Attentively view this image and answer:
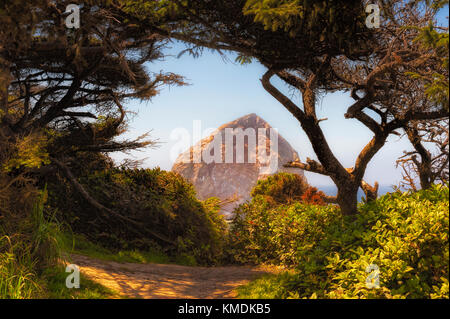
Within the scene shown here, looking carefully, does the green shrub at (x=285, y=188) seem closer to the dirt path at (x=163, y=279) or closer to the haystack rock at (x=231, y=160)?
the dirt path at (x=163, y=279)

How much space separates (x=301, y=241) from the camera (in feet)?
28.3

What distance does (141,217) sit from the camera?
10.2 metres

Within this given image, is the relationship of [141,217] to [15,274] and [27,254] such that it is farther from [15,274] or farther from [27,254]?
[15,274]

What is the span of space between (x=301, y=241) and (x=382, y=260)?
12.6 ft

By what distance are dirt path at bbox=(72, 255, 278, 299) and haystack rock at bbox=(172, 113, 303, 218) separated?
650 inches

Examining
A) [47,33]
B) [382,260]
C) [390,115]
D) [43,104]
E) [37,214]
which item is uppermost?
[47,33]

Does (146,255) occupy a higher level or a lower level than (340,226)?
lower

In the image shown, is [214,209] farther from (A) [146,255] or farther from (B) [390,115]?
(B) [390,115]

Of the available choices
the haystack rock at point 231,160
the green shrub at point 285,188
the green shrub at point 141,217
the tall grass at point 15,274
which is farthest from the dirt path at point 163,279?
the haystack rock at point 231,160

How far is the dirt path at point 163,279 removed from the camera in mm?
5934

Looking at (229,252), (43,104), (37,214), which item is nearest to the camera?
(37,214)

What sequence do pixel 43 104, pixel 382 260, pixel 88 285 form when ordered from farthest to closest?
pixel 43 104 < pixel 88 285 < pixel 382 260

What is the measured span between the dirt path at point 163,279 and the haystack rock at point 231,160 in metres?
16.5

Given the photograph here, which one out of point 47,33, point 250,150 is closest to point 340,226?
point 47,33
